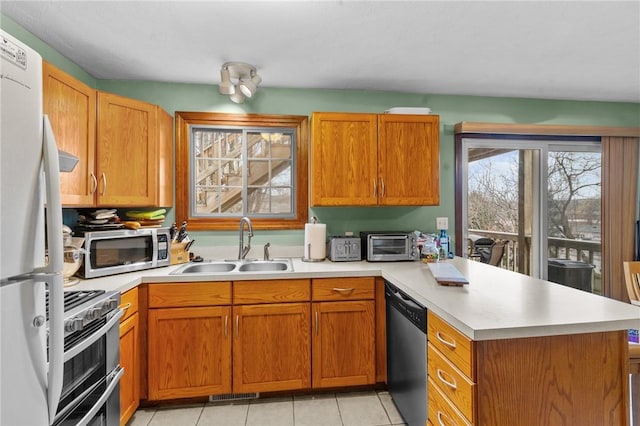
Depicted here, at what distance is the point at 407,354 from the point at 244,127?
84.0 inches

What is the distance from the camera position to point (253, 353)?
2062mm

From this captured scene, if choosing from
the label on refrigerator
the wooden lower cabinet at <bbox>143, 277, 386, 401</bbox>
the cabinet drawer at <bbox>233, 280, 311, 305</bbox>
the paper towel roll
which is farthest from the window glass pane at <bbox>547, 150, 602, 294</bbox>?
the label on refrigerator

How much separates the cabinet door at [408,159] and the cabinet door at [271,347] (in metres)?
1.13

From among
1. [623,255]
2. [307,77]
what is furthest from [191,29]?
[623,255]

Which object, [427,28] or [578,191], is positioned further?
[578,191]

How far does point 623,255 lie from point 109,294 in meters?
4.16

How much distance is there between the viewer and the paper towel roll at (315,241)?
8.09 ft

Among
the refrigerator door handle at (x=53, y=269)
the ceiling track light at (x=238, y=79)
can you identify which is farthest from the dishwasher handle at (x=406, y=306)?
the ceiling track light at (x=238, y=79)

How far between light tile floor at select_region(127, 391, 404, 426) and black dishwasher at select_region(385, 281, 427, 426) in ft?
0.49

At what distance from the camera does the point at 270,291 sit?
208 centimetres

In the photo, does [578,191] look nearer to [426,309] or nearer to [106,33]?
[426,309]

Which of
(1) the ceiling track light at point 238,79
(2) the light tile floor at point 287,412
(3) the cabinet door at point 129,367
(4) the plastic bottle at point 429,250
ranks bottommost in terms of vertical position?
(2) the light tile floor at point 287,412

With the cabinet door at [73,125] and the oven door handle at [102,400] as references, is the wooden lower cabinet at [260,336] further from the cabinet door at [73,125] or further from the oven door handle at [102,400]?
the cabinet door at [73,125]

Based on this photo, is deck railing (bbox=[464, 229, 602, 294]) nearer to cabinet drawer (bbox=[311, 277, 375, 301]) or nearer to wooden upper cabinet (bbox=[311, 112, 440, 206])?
wooden upper cabinet (bbox=[311, 112, 440, 206])
